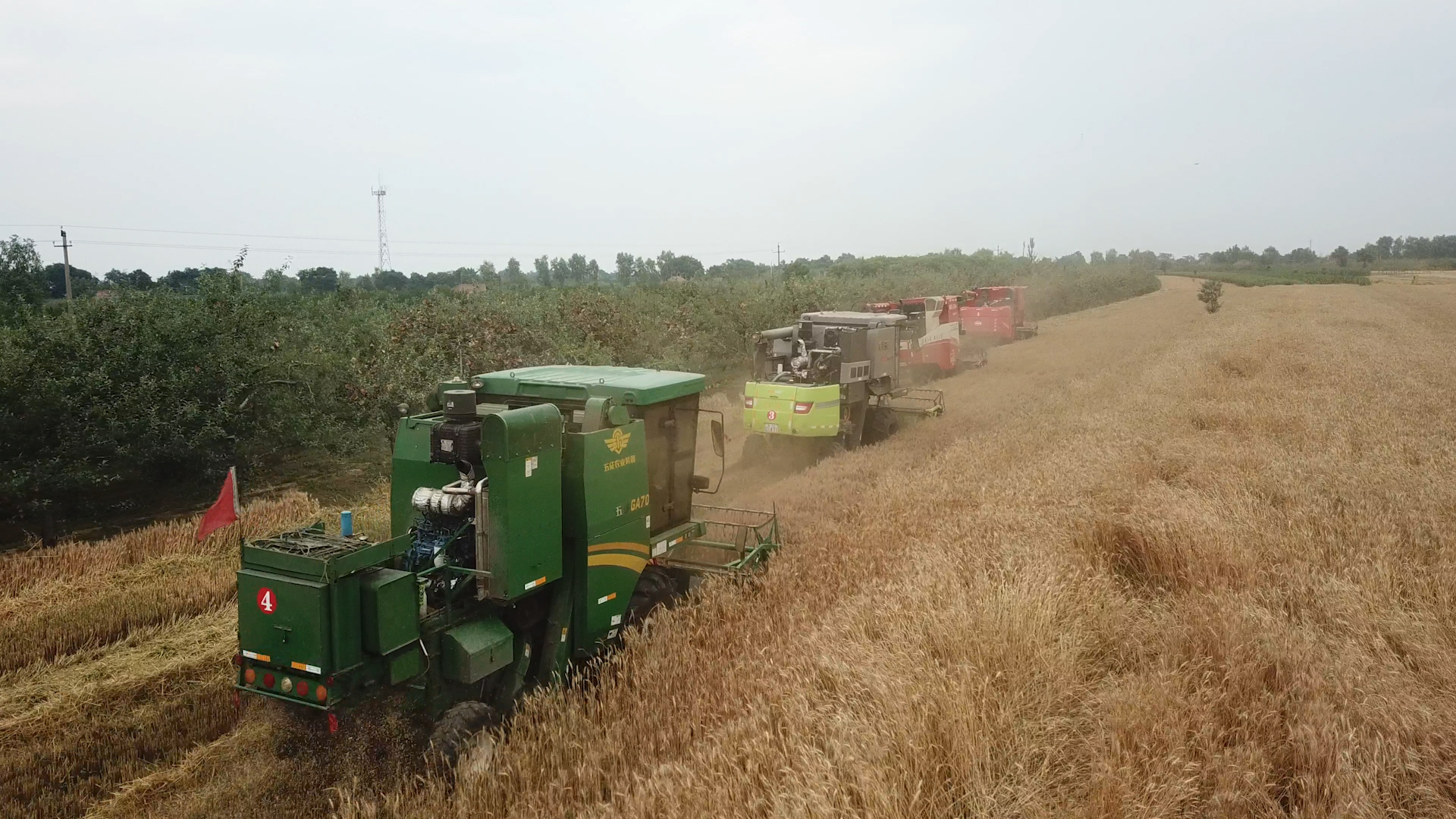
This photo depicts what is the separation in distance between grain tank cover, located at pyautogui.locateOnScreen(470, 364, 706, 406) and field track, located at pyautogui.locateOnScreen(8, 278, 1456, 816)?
1.67 meters

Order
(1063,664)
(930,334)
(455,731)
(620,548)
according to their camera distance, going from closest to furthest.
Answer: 1. (1063,664)
2. (455,731)
3. (620,548)
4. (930,334)

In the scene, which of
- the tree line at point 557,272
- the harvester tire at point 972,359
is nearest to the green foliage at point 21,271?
the tree line at point 557,272

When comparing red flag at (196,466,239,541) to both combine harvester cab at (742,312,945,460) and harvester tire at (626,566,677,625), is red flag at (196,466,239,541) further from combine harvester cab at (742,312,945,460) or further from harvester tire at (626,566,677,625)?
combine harvester cab at (742,312,945,460)

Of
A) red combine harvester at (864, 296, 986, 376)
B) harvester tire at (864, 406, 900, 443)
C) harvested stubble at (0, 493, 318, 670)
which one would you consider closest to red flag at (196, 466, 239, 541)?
harvested stubble at (0, 493, 318, 670)

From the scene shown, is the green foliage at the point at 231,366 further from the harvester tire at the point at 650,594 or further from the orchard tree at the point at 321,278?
the orchard tree at the point at 321,278

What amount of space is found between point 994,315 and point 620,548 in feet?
81.5

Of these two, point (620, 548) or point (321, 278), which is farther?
point (321, 278)

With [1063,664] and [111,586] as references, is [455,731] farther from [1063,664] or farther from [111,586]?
[111,586]

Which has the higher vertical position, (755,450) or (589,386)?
(589,386)

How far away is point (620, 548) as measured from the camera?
6.08 m

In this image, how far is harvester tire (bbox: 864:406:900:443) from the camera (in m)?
14.0

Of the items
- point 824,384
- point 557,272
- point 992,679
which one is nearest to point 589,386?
point 992,679

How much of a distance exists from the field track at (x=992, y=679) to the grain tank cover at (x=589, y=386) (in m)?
1.67

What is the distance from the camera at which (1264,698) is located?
13.2 feet
